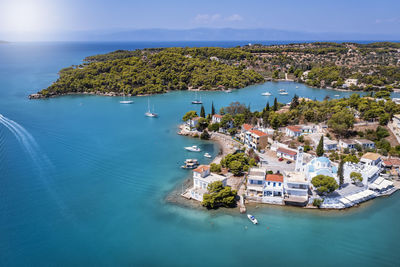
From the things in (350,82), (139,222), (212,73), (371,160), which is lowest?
(139,222)

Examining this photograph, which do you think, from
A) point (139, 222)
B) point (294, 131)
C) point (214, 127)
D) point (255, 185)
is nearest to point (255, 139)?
point (294, 131)

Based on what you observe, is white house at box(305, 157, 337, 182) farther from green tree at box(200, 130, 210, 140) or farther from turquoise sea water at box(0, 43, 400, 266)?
green tree at box(200, 130, 210, 140)

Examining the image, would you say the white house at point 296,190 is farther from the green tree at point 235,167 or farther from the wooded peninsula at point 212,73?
the wooded peninsula at point 212,73

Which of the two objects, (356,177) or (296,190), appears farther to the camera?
(356,177)

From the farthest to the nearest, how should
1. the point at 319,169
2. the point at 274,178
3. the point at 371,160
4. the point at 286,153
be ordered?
1. the point at 286,153
2. the point at 371,160
3. the point at 319,169
4. the point at 274,178

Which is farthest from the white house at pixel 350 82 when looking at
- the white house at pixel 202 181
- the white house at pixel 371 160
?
the white house at pixel 202 181

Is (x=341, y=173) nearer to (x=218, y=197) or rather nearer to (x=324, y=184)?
(x=324, y=184)
